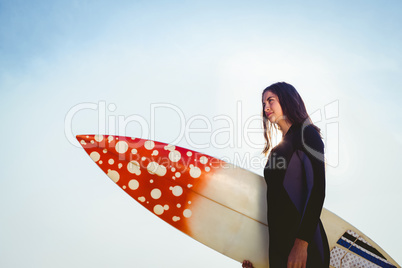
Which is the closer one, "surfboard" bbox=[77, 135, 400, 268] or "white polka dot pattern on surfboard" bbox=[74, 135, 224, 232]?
"surfboard" bbox=[77, 135, 400, 268]

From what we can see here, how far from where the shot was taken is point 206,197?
254 cm

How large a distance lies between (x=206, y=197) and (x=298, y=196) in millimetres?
1083

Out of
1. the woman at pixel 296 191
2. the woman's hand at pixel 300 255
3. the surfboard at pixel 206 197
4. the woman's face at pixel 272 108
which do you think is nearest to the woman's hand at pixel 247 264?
the surfboard at pixel 206 197

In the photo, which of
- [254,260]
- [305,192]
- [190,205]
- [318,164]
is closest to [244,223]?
[254,260]

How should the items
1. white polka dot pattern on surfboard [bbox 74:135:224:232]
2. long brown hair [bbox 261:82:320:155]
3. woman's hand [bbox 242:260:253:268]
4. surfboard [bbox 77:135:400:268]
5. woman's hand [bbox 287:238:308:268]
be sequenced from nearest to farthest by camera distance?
woman's hand [bbox 287:238:308:268]
long brown hair [bbox 261:82:320:155]
woman's hand [bbox 242:260:253:268]
surfboard [bbox 77:135:400:268]
white polka dot pattern on surfboard [bbox 74:135:224:232]

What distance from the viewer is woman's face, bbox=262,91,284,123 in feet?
6.61

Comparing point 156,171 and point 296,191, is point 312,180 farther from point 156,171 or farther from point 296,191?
point 156,171

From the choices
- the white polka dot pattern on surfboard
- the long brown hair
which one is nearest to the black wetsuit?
the long brown hair

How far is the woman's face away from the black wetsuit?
8.2 inches

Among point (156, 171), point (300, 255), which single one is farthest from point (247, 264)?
point (156, 171)

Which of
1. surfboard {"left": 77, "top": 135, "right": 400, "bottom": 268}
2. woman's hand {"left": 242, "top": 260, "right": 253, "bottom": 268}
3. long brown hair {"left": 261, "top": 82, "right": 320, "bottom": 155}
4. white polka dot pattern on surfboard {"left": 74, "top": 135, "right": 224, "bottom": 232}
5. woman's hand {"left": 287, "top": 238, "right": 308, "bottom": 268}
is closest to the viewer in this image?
woman's hand {"left": 287, "top": 238, "right": 308, "bottom": 268}

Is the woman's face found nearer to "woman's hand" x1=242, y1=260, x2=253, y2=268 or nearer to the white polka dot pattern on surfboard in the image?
the white polka dot pattern on surfboard

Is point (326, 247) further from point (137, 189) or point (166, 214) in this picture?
point (137, 189)

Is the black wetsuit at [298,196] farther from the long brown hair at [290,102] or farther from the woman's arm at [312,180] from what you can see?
the long brown hair at [290,102]
